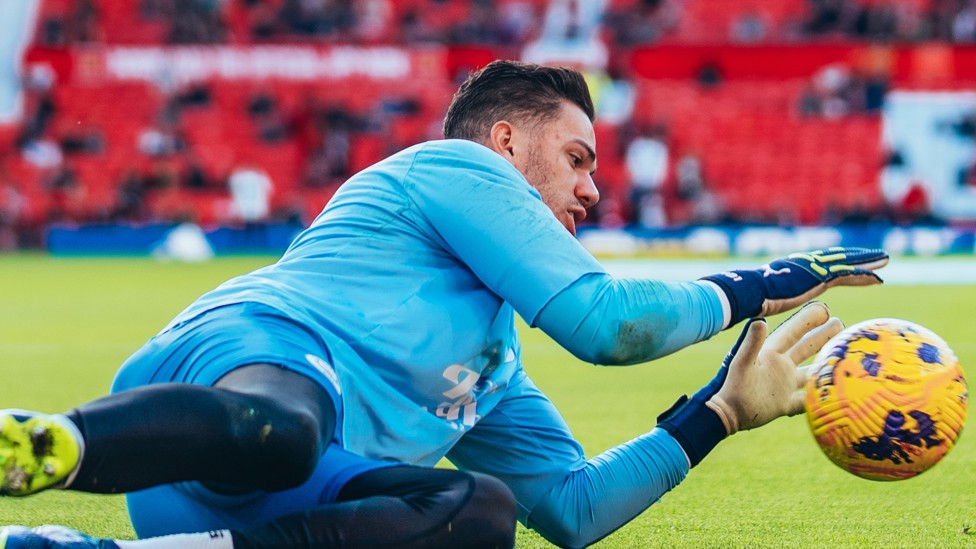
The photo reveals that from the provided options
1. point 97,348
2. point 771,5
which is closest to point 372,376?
point 97,348

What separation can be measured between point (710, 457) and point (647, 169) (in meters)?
21.7

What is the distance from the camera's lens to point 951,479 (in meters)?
5.03

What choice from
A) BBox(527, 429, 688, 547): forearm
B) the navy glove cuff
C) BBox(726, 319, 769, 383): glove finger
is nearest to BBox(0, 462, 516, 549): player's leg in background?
the navy glove cuff

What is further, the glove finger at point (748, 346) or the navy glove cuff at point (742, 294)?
the glove finger at point (748, 346)

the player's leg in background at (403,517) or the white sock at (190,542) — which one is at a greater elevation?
the player's leg in background at (403,517)

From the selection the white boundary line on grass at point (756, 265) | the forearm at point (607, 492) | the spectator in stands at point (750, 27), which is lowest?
the white boundary line on grass at point (756, 265)

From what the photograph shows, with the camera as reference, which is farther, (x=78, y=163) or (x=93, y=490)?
(x=78, y=163)

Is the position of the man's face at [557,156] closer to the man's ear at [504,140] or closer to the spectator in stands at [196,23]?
the man's ear at [504,140]

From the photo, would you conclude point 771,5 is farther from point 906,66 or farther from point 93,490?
point 93,490

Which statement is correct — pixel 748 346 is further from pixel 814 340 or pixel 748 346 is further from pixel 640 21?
pixel 640 21

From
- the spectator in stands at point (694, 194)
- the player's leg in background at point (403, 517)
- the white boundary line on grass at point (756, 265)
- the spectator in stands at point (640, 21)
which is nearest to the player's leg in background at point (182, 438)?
the player's leg in background at point (403, 517)

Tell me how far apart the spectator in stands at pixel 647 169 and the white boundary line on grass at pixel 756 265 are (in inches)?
185

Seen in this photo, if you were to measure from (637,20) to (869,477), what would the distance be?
26317mm

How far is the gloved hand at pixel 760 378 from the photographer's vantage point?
3729 millimetres
